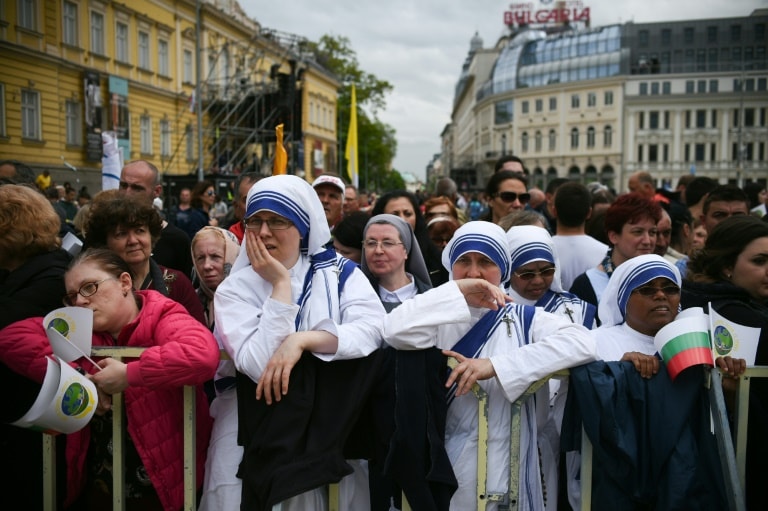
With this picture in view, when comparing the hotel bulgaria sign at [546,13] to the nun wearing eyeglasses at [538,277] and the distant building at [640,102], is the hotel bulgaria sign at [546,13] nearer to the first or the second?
the distant building at [640,102]

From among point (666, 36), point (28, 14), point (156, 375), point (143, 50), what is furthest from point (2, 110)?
point (666, 36)

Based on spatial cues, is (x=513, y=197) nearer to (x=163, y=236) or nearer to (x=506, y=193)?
(x=506, y=193)

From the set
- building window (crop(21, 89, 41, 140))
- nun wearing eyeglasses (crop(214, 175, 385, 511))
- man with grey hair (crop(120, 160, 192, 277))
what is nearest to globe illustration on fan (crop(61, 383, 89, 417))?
nun wearing eyeglasses (crop(214, 175, 385, 511))

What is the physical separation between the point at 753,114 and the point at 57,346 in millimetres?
87232

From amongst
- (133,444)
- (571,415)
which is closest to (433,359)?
(571,415)

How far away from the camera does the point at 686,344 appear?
2.54 meters

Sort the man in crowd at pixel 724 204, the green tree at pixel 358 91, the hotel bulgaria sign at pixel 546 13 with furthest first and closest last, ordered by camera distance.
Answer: the hotel bulgaria sign at pixel 546 13, the green tree at pixel 358 91, the man in crowd at pixel 724 204

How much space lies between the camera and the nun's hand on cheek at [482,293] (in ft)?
8.93

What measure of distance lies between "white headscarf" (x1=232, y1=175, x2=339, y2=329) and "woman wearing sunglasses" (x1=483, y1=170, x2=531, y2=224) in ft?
11.0

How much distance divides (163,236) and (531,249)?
281 centimetres

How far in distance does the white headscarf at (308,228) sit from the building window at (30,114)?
74.8 ft

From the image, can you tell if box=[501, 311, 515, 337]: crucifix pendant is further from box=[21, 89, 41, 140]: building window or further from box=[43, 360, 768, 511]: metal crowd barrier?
box=[21, 89, 41, 140]: building window

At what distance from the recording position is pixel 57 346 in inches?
100.0

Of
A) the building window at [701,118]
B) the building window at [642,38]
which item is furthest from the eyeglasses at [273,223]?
the building window at [642,38]
